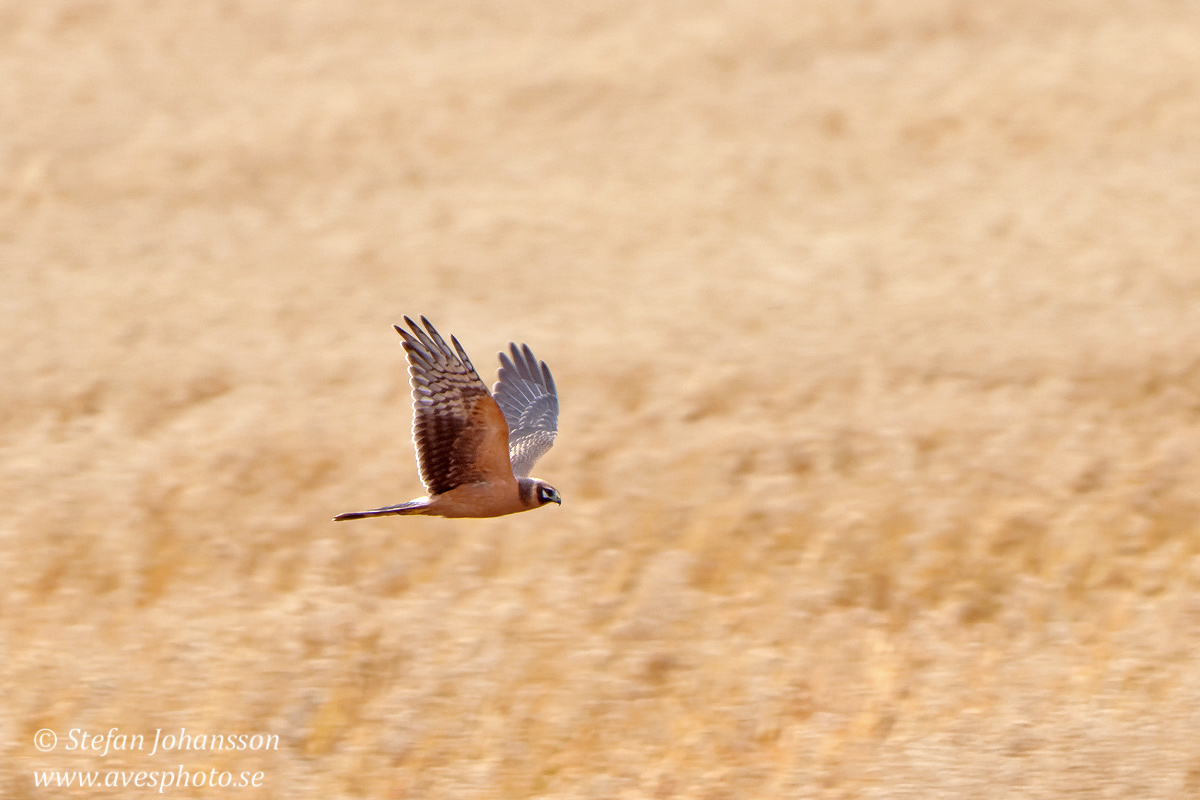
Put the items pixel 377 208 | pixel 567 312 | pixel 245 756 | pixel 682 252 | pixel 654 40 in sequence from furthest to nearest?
pixel 654 40 < pixel 377 208 < pixel 682 252 < pixel 567 312 < pixel 245 756

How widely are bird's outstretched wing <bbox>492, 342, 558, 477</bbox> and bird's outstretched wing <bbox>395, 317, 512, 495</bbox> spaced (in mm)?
1123

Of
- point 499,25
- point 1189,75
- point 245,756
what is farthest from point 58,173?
point 1189,75

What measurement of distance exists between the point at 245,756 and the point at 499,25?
544 inches

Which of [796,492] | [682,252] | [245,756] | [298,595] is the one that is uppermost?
[682,252]

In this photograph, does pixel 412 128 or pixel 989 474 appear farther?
pixel 412 128

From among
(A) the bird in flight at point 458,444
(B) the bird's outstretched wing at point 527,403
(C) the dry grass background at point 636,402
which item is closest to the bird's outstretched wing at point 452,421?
(A) the bird in flight at point 458,444

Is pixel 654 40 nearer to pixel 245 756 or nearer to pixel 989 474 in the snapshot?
pixel 989 474

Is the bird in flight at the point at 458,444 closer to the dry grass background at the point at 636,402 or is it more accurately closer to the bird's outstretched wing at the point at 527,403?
the bird's outstretched wing at the point at 527,403

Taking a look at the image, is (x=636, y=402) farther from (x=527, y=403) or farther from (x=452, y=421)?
(x=452, y=421)

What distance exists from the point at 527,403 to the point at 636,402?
273 centimetres

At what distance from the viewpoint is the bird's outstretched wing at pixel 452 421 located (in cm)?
580

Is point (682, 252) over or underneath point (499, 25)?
underneath

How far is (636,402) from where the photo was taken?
998cm

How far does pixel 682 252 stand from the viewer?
13.4 metres
